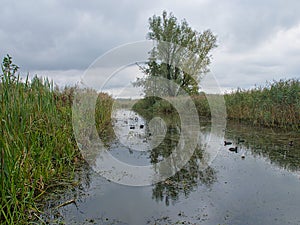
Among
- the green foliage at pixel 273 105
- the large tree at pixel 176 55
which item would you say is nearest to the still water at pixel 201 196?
the green foliage at pixel 273 105

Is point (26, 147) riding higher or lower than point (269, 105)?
lower

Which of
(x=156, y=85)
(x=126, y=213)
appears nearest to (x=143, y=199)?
(x=126, y=213)

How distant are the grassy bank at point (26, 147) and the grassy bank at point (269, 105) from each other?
232 inches

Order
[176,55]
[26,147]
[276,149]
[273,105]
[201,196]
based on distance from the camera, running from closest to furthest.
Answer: [26,147] → [201,196] → [276,149] → [273,105] → [176,55]

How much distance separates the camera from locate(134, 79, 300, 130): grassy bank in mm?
6449

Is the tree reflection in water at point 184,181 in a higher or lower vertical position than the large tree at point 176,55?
lower

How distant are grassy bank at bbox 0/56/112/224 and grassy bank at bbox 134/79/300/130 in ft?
19.3

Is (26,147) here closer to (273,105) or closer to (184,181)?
(184,181)

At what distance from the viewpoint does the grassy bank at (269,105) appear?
6449mm

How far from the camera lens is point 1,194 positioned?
61.8 inches

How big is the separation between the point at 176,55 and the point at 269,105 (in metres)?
7.07

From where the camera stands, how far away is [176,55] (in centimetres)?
1320

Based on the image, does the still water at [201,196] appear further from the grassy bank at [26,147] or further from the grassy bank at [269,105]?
the grassy bank at [269,105]

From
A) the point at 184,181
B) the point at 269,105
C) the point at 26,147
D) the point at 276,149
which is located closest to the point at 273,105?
the point at 269,105
